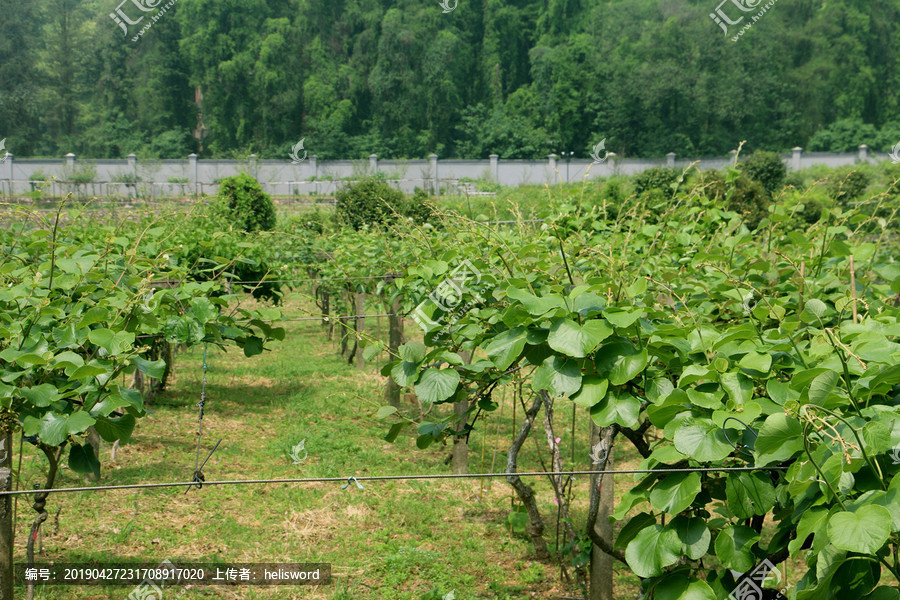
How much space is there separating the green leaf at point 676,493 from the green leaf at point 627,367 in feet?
0.75

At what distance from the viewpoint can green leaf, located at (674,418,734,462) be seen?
4.34 feet

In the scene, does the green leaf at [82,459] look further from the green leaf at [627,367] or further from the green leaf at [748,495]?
the green leaf at [748,495]

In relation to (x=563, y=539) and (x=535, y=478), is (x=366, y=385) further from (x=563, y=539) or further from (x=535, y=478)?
(x=563, y=539)

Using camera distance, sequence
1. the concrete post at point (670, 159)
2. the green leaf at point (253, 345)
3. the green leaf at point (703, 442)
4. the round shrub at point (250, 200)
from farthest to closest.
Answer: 1. the concrete post at point (670, 159)
2. the round shrub at point (250, 200)
3. the green leaf at point (253, 345)
4. the green leaf at point (703, 442)

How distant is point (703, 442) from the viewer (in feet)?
4.44

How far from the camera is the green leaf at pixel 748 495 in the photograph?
4.63 feet

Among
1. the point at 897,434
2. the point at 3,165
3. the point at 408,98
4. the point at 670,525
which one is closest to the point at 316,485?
the point at 670,525

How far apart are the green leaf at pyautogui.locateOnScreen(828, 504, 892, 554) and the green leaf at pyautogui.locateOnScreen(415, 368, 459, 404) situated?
2.87 feet

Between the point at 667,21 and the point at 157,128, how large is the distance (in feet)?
99.7

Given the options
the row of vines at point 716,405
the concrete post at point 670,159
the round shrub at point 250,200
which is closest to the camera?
the row of vines at point 716,405

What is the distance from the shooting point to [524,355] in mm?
1777

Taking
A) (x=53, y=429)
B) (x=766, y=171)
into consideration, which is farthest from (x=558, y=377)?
(x=766, y=171)

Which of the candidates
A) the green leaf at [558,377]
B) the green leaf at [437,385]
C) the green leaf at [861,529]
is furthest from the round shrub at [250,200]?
the green leaf at [861,529]

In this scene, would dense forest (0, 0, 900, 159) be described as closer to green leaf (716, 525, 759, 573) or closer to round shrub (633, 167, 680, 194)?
round shrub (633, 167, 680, 194)
